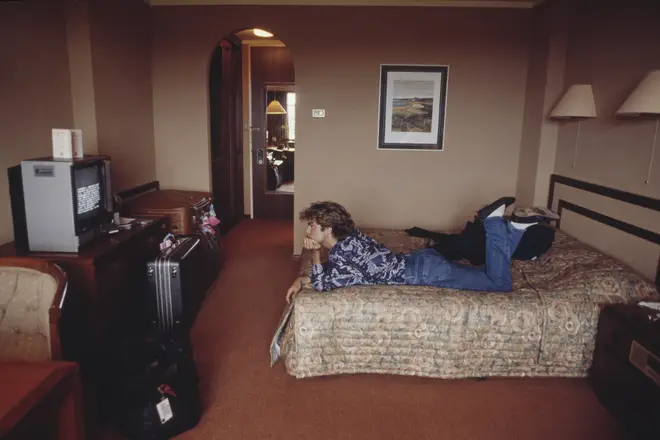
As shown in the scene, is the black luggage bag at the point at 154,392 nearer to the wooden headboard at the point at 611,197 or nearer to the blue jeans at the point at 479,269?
the blue jeans at the point at 479,269

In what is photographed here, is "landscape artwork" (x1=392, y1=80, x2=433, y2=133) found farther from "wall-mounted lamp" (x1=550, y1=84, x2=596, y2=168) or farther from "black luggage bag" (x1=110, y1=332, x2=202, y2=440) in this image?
"black luggage bag" (x1=110, y1=332, x2=202, y2=440)

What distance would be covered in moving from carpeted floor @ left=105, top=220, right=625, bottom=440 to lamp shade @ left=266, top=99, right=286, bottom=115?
15.1ft

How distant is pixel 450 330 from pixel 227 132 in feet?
14.7

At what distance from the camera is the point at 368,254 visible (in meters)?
2.82

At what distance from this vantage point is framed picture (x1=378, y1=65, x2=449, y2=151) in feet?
15.7

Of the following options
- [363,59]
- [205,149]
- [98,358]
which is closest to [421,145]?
[363,59]

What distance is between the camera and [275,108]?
7266mm

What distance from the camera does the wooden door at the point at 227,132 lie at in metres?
5.59

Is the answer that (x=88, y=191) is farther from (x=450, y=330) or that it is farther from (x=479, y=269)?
(x=479, y=269)

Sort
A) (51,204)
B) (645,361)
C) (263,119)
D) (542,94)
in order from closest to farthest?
(645,361)
(51,204)
(542,94)
(263,119)

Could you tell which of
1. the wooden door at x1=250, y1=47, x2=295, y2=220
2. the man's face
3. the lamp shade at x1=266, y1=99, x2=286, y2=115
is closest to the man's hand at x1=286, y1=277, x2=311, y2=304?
the man's face

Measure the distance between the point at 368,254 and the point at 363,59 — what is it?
2.71 metres

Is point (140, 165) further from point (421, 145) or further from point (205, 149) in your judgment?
point (421, 145)

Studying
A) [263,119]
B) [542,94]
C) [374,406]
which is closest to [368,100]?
[542,94]
